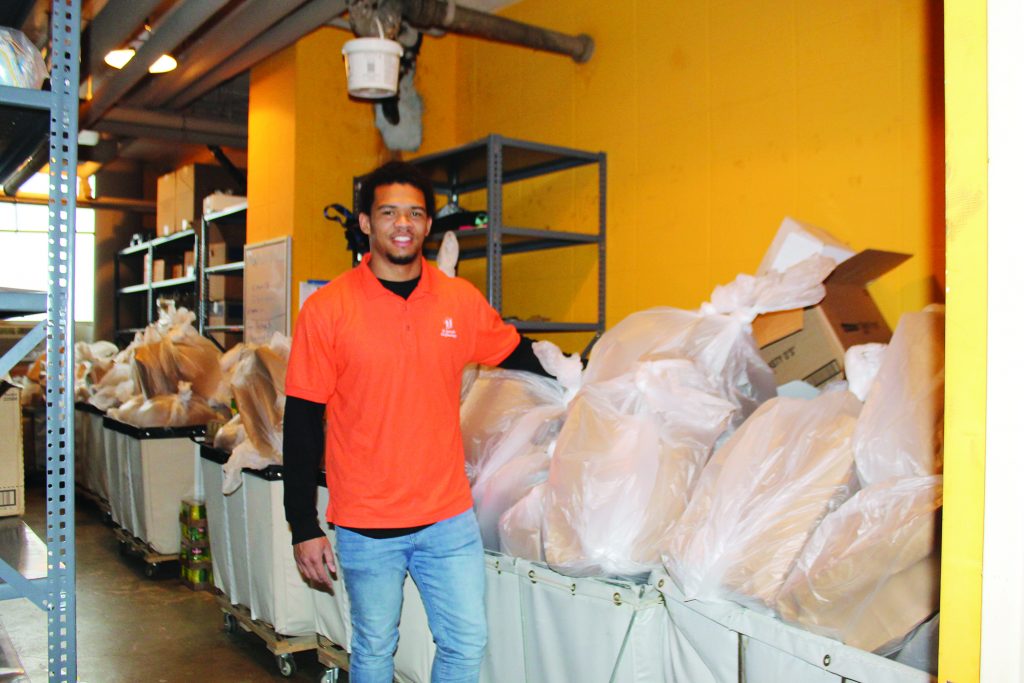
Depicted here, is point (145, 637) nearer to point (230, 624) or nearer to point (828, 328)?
point (230, 624)

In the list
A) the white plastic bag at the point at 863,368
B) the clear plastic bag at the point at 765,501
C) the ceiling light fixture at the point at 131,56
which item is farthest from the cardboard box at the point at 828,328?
the ceiling light fixture at the point at 131,56

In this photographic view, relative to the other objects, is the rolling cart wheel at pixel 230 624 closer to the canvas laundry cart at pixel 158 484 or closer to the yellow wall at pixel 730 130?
the canvas laundry cart at pixel 158 484

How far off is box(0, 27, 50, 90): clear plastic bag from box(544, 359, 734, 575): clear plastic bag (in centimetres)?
124

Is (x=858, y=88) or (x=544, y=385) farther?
(x=858, y=88)

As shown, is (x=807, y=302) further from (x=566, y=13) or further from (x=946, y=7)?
(x=566, y=13)

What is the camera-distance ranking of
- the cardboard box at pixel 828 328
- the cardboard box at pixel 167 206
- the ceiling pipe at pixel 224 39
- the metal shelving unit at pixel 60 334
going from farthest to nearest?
1. the cardboard box at pixel 167 206
2. the ceiling pipe at pixel 224 39
3. the cardboard box at pixel 828 328
4. the metal shelving unit at pixel 60 334

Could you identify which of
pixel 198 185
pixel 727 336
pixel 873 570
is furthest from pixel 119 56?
pixel 873 570

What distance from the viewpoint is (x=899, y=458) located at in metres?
1.50

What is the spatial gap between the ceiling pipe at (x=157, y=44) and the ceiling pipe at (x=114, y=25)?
0.29 ft

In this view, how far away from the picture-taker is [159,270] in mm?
7621

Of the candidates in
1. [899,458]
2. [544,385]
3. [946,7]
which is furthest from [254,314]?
[946,7]

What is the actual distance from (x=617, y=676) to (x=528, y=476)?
1.72 feet

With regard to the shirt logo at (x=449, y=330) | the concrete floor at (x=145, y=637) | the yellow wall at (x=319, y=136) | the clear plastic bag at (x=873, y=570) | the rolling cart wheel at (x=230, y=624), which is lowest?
the concrete floor at (x=145, y=637)

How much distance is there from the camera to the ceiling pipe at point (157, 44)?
3602 millimetres
